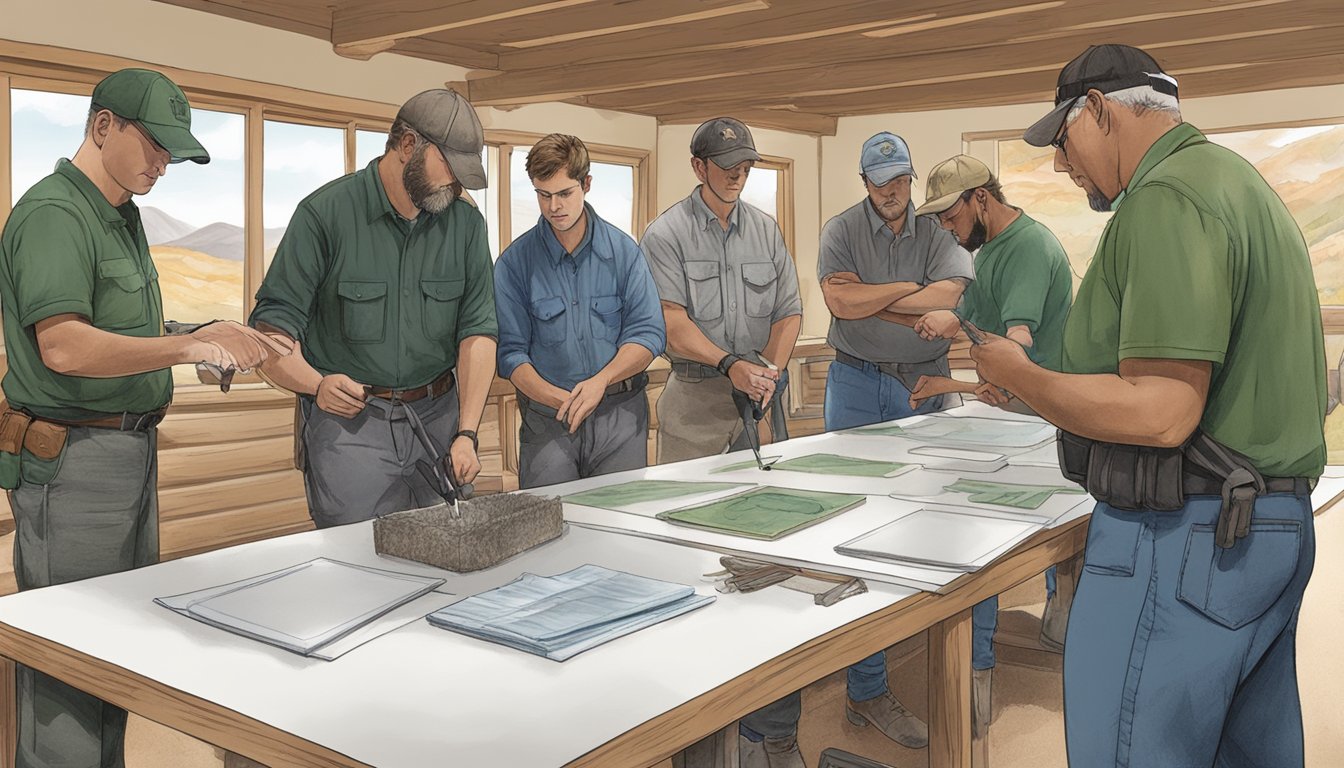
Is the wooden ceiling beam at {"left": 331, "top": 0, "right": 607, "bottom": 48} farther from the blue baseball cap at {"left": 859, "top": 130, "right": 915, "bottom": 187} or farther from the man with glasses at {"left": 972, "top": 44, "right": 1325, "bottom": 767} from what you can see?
the man with glasses at {"left": 972, "top": 44, "right": 1325, "bottom": 767}

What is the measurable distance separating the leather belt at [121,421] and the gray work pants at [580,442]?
0.91 meters

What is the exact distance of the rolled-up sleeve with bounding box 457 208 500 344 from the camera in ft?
8.76

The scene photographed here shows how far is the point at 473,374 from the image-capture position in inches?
104

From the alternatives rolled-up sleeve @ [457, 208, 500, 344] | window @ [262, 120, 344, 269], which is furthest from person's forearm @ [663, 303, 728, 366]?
window @ [262, 120, 344, 269]

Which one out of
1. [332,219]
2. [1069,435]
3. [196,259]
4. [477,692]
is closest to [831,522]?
[1069,435]

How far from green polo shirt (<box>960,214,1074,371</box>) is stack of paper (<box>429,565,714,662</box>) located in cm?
192

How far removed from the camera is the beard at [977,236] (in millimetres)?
3321

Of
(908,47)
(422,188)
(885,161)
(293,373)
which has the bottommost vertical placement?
(293,373)

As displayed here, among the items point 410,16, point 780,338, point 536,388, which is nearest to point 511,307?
point 536,388

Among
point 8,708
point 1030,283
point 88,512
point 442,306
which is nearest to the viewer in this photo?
Result: point 8,708

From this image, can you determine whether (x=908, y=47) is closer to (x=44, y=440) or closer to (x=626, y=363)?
(x=626, y=363)

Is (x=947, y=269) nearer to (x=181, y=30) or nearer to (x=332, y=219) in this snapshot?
(x=332, y=219)

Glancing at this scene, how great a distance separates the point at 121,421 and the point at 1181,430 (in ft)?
6.71

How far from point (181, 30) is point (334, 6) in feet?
2.22
